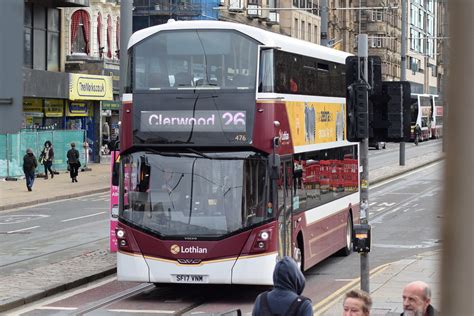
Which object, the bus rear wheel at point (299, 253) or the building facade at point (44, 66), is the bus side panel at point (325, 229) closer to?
the bus rear wheel at point (299, 253)

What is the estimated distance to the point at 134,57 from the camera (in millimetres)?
14719

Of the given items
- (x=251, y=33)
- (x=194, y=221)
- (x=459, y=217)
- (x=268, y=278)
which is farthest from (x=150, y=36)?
(x=459, y=217)

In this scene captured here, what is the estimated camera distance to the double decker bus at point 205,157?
13977 mm

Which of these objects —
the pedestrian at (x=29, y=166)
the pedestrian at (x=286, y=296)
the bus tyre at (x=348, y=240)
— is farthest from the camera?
the pedestrian at (x=29, y=166)

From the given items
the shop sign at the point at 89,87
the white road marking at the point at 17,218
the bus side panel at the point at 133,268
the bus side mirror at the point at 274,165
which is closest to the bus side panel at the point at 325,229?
the bus side mirror at the point at 274,165

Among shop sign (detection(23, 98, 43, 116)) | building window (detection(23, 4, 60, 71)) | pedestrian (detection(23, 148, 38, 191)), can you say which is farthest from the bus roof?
building window (detection(23, 4, 60, 71))

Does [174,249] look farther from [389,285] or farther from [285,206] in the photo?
[389,285]


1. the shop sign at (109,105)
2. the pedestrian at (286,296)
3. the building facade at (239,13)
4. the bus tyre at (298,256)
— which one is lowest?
the bus tyre at (298,256)

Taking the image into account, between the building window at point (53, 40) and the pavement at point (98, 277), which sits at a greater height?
the building window at point (53, 40)

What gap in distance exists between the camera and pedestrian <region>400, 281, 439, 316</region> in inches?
229

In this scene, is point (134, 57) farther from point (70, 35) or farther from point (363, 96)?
point (70, 35)

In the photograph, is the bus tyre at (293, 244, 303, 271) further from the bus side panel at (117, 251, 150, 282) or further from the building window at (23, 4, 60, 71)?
the building window at (23, 4, 60, 71)

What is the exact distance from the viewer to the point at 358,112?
11523mm

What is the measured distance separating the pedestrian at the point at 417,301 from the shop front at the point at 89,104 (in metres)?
43.7
